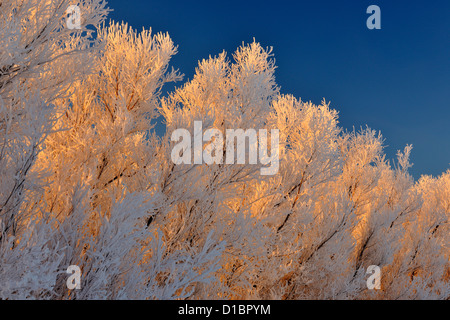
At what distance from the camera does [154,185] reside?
15.6 feet

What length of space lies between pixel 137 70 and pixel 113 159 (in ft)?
6.20

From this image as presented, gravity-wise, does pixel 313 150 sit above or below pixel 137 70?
below

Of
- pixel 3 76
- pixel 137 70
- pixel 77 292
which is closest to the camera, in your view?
pixel 77 292

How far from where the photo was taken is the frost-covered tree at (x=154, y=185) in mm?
3195

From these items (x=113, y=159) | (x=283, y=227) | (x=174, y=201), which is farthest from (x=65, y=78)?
(x=283, y=227)

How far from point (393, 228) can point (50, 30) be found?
9225mm

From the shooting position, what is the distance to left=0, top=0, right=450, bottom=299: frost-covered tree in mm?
3195
